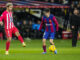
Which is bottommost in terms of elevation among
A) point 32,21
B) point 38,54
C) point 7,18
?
point 32,21

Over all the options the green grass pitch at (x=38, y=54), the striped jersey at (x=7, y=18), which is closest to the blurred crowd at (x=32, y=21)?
the green grass pitch at (x=38, y=54)

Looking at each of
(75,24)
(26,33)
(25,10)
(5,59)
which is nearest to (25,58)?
(5,59)

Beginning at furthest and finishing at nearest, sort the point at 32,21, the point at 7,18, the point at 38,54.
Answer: the point at 32,21 → the point at 38,54 → the point at 7,18

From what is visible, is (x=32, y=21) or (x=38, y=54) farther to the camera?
(x=32, y=21)

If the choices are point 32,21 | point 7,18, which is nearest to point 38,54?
point 7,18

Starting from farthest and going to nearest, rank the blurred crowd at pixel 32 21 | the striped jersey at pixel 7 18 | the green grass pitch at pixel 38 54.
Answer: the blurred crowd at pixel 32 21
the striped jersey at pixel 7 18
the green grass pitch at pixel 38 54

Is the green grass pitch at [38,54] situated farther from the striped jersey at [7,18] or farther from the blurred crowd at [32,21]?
the blurred crowd at [32,21]

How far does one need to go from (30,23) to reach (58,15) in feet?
10.7

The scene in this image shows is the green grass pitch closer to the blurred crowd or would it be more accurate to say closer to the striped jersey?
the striped jersey

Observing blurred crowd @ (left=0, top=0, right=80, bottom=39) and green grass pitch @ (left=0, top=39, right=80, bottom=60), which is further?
blurred crowd @ (left=0, top=0, right=80, bottom=39)

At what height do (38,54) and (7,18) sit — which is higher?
(7,18)

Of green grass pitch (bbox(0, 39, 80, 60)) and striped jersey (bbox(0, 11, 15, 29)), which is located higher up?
striped jersey (bbox(0, 11, 15, 29))

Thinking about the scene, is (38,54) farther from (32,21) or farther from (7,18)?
(32,21)

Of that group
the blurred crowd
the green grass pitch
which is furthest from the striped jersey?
the blurred crowd
